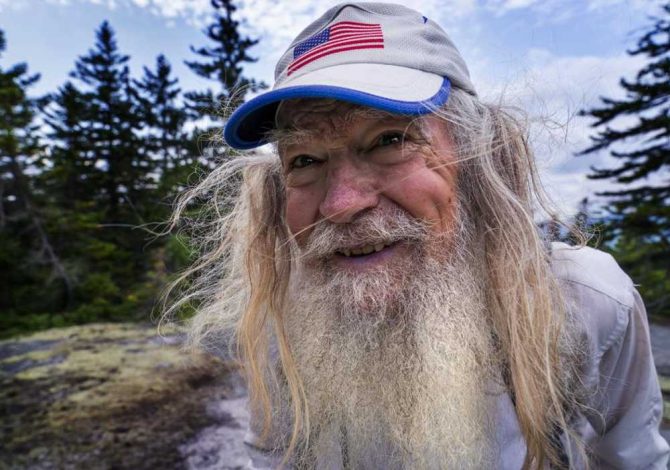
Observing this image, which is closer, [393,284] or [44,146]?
[393,284]

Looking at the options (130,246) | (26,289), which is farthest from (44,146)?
(26,289)

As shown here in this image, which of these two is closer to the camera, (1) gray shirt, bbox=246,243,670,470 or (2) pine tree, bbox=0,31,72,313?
(1) gray shirt, bbox=246,243,670,470

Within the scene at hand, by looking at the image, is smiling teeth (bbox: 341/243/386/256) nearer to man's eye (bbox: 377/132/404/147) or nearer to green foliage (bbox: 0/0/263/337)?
man's eye (bbox: 377/132/404/147)

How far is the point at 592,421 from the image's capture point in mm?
1377

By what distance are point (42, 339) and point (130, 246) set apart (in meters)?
6.57

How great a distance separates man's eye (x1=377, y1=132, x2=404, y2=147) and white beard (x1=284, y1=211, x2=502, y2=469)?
0.33m

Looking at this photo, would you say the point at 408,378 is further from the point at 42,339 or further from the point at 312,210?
the point at 42,339

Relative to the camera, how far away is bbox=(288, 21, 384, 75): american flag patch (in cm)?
120

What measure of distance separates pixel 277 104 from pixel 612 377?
1.45 m

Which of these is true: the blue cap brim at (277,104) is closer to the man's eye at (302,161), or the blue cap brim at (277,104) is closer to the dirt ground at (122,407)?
the man's eye at (302,161)

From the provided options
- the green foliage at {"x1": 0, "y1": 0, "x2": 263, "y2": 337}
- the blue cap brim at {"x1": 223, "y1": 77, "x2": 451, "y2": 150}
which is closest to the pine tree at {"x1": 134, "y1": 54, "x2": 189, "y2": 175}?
the green foliage at {"x1": 0, "y1": 0, "x2": 263, "y2": 337}

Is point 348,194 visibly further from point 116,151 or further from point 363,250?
point 116,151

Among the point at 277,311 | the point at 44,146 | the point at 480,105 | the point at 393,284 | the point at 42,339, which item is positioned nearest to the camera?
the point at 393,284

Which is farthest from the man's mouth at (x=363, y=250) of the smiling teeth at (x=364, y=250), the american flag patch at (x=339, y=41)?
the american flag patch at (x=339, y=41)
